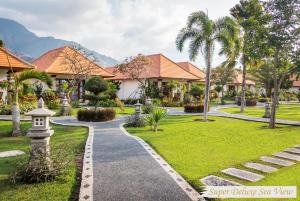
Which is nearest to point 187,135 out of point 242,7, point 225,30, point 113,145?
point 113,145

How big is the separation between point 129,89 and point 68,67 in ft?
27.3

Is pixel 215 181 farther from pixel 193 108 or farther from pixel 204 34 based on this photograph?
pixel 193 108

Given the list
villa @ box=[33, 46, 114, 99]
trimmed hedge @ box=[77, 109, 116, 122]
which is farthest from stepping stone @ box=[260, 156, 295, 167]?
villa @ box=[33, 46, 114, 99]

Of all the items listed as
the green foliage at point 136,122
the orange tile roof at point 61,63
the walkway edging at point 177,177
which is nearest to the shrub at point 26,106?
the orange tile roof at point 61,63

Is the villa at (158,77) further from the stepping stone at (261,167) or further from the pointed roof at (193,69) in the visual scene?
the stepping stone at (261,167)

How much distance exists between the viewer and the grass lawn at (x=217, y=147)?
21.3 feet

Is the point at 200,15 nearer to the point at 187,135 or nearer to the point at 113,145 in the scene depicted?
the point at 187,135

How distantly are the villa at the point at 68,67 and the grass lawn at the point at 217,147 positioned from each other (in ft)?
48.7

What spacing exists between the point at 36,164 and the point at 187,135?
682 centimetres

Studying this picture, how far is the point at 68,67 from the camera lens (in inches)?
1085

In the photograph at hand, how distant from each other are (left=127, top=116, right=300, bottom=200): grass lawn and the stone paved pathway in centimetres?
53

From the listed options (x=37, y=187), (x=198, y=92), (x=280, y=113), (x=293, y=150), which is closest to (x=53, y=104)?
(x=198, y=92)

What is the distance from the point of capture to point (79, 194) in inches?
205

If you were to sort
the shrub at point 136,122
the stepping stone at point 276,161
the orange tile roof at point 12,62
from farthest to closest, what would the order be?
1. the orange tile roof at point 12,62
2. the shrub at point 136,122
3. the stepping stone at point 276,161
